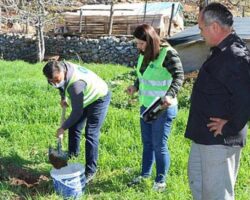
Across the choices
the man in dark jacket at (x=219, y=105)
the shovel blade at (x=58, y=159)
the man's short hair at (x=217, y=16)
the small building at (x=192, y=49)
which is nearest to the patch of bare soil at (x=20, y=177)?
the shovel blade at (x=58, y=159)

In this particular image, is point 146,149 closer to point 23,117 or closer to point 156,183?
point 156,183

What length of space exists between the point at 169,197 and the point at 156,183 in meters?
0.26

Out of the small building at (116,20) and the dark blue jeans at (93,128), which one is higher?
the dark blue jeans at (93,128)

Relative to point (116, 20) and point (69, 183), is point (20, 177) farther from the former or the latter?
point (116, 20)

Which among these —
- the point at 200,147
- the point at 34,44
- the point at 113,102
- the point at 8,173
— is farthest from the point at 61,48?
the point at 200,147

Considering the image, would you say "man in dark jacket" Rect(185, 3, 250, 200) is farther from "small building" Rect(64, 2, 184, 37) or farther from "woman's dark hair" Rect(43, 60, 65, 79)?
"small building" Rect(64, 2, 184, 37)

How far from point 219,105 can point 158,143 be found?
1.31 m

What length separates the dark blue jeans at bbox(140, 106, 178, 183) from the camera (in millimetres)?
4414

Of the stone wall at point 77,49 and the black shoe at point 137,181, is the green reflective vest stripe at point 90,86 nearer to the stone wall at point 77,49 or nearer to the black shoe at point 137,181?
the black shoe at point 137,181

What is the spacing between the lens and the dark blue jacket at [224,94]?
3.12 meters

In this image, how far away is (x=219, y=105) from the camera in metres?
3.26

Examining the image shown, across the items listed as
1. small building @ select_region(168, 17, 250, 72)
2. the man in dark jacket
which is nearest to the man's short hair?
the man in dark jacket

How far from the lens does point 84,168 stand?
15.7ft


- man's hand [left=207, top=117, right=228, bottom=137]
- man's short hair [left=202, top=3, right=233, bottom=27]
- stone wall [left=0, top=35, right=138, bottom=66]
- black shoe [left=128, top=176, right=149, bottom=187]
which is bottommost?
stone wall [left=0, top=35, right=138, bottom=66]
